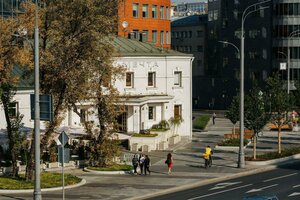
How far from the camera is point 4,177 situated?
3972 centimetres

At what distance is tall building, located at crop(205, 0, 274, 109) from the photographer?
112062 millimetres

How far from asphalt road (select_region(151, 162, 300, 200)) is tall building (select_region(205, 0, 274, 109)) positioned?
66384 mm

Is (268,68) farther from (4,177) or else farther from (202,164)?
(4,177)

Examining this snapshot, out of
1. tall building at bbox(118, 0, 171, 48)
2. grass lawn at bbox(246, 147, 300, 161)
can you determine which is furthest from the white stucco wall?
tall building at bbox(118, 0, 171, 48)

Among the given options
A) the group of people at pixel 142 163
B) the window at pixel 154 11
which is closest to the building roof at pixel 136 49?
the group of people at pixel 142 163

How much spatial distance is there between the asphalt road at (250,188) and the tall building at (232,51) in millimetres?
66384

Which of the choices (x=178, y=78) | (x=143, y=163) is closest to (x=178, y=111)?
(x=178, y=78)

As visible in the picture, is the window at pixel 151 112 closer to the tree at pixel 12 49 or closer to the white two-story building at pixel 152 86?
the white two-story building at pixel 152 86

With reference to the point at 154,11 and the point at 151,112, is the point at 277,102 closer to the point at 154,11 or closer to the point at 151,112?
the point at 151,112

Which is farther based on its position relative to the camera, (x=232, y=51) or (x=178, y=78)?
(x=232, y=51)

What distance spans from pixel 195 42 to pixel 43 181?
Result: 100318 mm

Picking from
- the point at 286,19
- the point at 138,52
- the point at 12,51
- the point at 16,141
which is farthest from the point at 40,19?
the point at 286,19

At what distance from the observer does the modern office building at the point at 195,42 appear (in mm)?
133125

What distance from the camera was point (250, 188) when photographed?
38469mm
